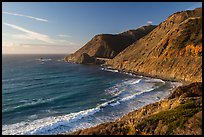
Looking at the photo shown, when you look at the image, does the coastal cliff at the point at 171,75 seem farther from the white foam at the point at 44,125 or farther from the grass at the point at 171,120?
the white foam at the point at 44,125

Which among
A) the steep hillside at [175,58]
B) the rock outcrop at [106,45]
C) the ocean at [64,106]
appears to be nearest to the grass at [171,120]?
the ocean at [64,106]

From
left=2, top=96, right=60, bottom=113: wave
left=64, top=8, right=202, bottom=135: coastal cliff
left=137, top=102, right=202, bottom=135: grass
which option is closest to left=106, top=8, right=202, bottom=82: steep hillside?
left=64, top=8, right=202, bottom=135: coastal cliff

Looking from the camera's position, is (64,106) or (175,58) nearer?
(64,106)

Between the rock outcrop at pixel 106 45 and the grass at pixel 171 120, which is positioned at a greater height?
the rock outcrop at pixel 106 45

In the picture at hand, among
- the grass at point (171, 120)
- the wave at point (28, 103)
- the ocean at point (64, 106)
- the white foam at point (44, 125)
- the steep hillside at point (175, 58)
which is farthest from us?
the steep hillside at point (175, 58)

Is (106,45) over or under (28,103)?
over

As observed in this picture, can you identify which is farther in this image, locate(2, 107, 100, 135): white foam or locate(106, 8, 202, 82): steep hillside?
locate(106, 8, 202, 82): steep hillside

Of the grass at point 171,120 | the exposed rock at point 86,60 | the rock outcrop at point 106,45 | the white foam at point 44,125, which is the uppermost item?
the rock outcrop at point 106,45

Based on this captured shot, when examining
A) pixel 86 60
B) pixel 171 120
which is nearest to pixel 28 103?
pixel 171 120

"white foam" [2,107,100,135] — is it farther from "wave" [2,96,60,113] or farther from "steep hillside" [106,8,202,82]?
"steep hillside" [106,8,202,82]

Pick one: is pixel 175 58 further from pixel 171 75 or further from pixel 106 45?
pixel 106 45

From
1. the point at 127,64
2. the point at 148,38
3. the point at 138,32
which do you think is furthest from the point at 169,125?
the point at 138,32

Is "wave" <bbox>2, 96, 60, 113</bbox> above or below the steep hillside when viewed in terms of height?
below
